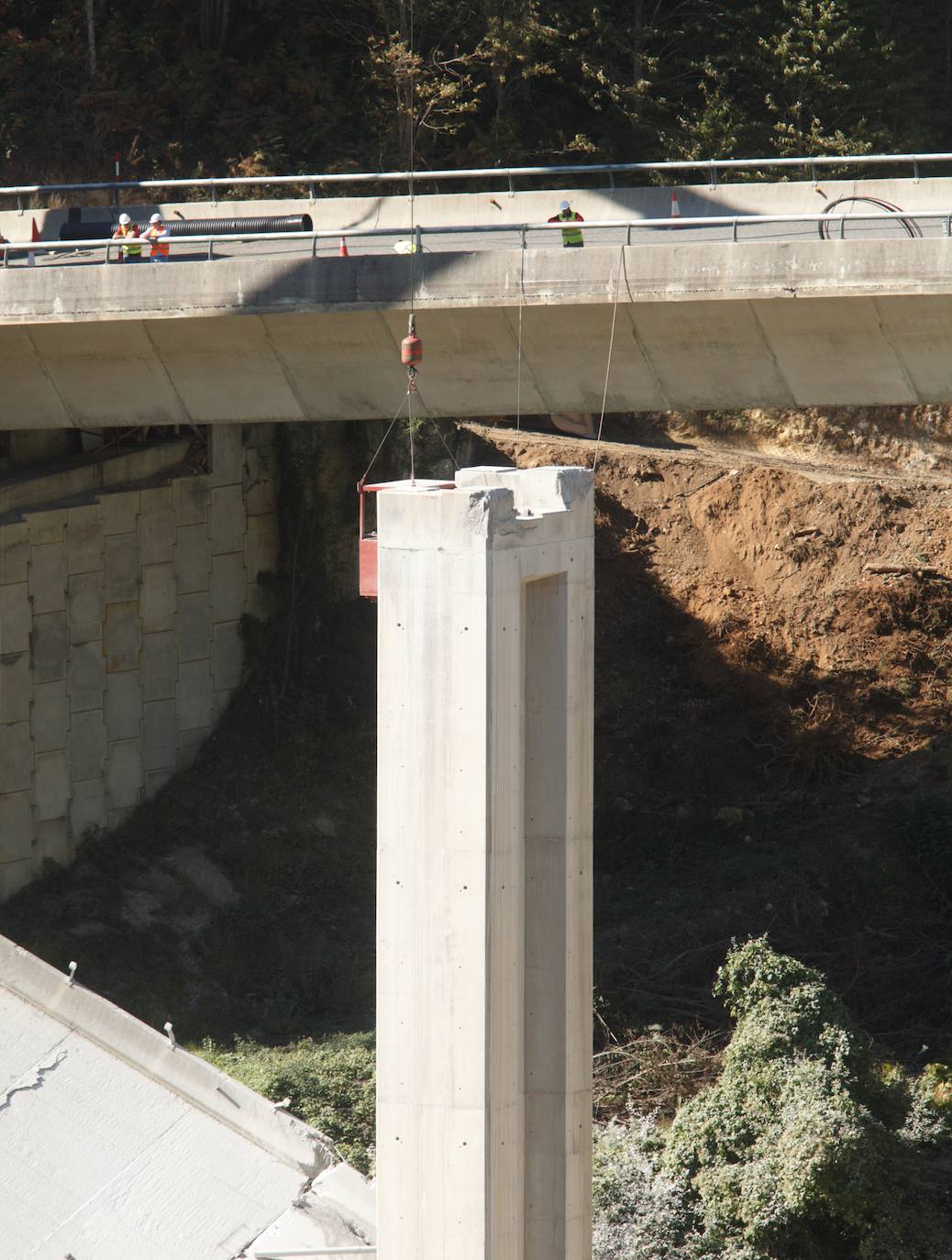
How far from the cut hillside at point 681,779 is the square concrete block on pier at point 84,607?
3.21 meters

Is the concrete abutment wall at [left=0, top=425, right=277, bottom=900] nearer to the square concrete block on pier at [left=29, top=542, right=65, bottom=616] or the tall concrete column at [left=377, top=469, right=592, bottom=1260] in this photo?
the square concrete block on pier at [left=29, top=542, right=65, bottom=616]

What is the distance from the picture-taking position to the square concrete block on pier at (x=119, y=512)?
2336cm

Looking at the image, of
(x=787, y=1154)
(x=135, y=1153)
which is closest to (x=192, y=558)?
(x=135, y=1153)

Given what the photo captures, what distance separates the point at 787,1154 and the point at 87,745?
12.7 m

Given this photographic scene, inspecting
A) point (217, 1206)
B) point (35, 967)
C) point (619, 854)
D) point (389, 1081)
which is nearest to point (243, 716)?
point (619, 854)

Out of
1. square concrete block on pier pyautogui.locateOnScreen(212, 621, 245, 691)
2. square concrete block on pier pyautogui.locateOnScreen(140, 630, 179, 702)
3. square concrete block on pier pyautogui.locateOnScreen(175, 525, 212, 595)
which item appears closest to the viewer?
square concrete block on pier pyautogui.locateOnScreen(140, 630, 179, 702)

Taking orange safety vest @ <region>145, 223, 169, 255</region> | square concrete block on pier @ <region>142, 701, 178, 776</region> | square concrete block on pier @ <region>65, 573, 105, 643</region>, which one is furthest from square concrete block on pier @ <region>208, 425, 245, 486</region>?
orange safety vest @ <region>145, 223, 169, 255</region>

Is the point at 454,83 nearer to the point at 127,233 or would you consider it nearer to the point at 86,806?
the point at 127,233

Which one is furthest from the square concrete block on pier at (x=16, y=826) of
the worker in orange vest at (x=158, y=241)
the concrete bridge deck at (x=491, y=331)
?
the worker in orange vest at (x=158, y=241)

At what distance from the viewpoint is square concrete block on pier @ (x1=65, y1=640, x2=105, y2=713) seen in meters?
23.0

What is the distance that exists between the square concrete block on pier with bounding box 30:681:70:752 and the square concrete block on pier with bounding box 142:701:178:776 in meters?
1.71

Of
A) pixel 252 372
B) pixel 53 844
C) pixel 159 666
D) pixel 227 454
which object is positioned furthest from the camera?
pixel 227 454

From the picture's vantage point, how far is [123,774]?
2414 centimetres

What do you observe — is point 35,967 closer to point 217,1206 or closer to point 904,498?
point 217,1206
